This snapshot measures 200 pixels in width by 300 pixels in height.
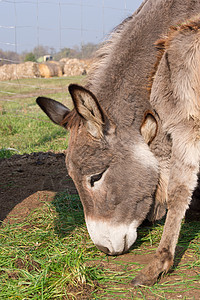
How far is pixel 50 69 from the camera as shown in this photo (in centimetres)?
2414

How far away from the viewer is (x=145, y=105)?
2941 mm

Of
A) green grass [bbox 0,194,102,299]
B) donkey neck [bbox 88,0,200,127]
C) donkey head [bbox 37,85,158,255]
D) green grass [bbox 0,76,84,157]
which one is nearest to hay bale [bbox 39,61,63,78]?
green grass [bbox 0,76,84,157]

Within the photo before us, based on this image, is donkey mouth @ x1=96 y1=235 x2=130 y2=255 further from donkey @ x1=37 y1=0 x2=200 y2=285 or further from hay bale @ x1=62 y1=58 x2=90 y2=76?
hay bale @ x1=62 y1=58 x2=90 y2=76

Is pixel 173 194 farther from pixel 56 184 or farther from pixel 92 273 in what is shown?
pixel 56 184

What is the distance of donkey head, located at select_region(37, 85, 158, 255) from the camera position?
2.76 meters

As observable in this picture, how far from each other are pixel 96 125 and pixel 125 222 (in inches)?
33.6

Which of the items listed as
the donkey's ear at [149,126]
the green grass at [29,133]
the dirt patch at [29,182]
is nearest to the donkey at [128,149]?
the donkey's ear at [149,126]

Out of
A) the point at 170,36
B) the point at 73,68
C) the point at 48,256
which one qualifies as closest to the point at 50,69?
the point at 73,68

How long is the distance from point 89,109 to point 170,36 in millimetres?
992

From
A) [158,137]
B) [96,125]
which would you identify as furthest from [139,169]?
[96,125]

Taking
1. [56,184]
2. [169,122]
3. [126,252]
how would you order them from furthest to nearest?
[56,184] < [126,252] < [169,122]

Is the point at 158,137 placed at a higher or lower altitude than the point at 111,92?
lower

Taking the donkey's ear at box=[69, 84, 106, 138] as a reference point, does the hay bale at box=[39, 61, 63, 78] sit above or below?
below

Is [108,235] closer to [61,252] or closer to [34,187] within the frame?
[61,252]
